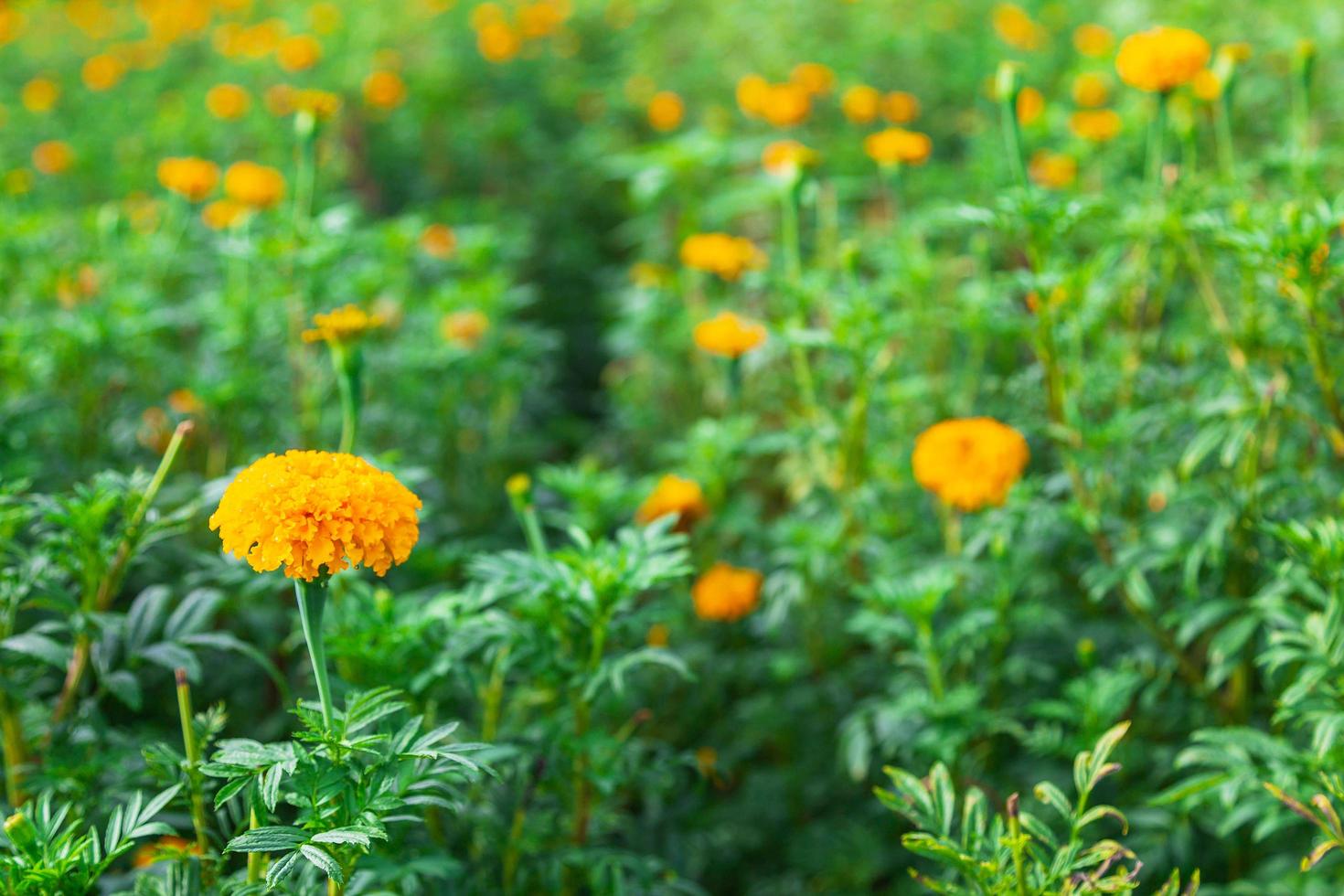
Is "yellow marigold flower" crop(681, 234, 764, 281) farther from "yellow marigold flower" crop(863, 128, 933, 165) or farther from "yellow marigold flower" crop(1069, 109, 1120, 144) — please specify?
"yellow marigold flower" crop(1069, 109, 1120, 144)

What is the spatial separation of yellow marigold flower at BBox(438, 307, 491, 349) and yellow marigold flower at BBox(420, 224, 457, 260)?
521 millimetres

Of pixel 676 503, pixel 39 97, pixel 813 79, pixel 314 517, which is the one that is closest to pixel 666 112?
pixel 813 79

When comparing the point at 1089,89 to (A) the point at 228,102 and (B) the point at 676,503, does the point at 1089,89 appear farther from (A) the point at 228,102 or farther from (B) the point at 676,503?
(A) the point at 228,102

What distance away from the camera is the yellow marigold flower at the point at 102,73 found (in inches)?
183

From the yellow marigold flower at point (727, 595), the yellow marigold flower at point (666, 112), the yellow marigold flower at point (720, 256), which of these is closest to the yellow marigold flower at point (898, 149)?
the yellow marigold flower at point (720, 256)

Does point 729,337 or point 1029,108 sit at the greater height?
point 1029,108

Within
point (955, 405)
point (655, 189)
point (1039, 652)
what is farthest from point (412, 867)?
point (655, 189)

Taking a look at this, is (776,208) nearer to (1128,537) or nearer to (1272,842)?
(1128,537)

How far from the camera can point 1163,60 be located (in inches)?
74.7

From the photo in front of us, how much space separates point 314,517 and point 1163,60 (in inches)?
65.2

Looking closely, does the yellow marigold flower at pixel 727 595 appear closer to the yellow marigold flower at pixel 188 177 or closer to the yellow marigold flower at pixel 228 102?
the yellow marigold flower at pixel 188 177

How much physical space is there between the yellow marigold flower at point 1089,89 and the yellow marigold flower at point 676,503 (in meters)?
1.76

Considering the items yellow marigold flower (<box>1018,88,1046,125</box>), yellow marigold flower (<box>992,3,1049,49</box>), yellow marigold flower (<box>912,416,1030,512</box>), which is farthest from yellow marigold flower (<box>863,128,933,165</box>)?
yellow marigold flower (<box>992,3,1049,49</box>)

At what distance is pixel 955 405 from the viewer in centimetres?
247
